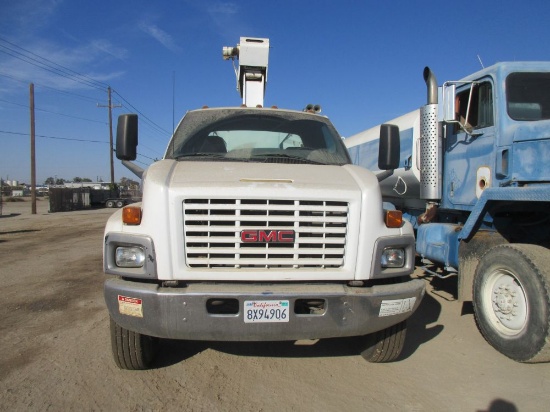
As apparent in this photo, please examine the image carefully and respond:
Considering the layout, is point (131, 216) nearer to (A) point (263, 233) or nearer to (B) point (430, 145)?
(A) point (263, 233)

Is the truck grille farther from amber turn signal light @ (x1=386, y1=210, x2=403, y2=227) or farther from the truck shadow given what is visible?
the truck shadow

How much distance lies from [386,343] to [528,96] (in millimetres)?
3274

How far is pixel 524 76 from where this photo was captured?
4.71 metres

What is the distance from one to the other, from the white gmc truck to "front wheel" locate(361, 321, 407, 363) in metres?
0.45

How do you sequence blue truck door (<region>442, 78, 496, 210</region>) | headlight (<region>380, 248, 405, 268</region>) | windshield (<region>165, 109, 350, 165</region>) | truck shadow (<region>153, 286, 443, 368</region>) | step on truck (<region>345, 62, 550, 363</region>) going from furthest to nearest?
blue truck door (<region>442, 78, 496, 210</region>), windshield (<region>165, 109, 350, 165</region>), truck shadow (<region>153, 286, 443, 368</region>), step on truck (<region>345, 62, 550, 363</region>), headlight (<region>380, 248, 405, 268</region>)

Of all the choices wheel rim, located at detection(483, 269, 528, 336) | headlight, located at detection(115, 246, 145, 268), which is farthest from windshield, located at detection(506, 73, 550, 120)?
headlight, located at detection(115, 246, 145, 268)

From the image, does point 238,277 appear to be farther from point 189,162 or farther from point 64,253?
point 64,253

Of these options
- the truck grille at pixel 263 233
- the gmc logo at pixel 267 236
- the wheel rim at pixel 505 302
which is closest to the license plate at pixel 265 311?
the truck grille at pixel 263 233

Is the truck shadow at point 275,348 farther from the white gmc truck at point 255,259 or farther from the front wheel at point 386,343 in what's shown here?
the white gmc truck at point 255,259

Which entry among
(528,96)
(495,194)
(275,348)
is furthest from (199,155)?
(528,96)

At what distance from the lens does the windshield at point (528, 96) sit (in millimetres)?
4586

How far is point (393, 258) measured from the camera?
3.15m

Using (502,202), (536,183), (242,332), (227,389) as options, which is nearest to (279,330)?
(242,332)

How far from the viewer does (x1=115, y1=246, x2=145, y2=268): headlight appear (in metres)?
2.93
